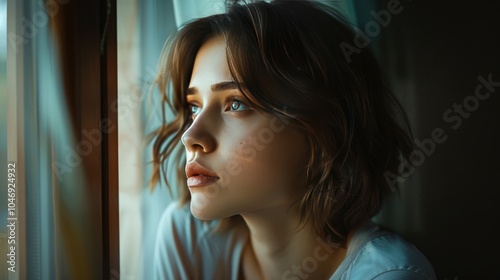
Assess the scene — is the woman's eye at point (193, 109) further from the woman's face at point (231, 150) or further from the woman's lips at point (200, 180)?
the woman's lips at point (200, 180)

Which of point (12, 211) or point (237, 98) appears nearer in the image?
point (237, 98)

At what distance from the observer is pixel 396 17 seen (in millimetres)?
979

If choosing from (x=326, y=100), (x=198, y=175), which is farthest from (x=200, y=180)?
(x=326, y=100)

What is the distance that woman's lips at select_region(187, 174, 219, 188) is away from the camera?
103 cm

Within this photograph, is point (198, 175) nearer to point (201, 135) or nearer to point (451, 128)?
point (201, 135)

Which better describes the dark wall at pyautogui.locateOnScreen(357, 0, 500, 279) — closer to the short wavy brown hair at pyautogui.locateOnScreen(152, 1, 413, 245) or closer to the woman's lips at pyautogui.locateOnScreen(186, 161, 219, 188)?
the short wavy brown hair at pyautogui.locateOnScreen(152, 1, 413, 245)

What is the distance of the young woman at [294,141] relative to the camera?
967 mm

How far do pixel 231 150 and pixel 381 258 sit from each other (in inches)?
13.5

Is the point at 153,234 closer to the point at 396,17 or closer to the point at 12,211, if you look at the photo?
the point at 12,211

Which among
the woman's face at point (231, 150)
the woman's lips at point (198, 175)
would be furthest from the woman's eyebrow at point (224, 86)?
the woman's lips at point (198, 175)

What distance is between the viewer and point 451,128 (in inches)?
37.7

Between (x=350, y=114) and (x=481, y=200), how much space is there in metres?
0.28

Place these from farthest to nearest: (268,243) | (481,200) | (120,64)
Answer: (120,64) → (268,243) → (481,200)

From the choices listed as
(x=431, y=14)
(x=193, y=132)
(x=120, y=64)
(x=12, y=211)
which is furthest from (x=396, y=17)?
(x=12, y=211)
